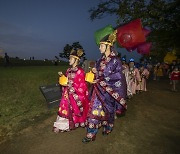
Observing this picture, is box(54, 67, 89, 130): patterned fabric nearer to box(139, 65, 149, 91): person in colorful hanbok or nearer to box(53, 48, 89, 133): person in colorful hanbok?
box(53, 48, 89, 133): person in colorful hanbok

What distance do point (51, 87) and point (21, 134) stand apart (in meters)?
2.59

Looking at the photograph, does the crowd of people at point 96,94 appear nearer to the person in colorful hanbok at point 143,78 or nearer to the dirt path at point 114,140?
the dirt path at point 114,140

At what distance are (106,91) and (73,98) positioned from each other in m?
0.76

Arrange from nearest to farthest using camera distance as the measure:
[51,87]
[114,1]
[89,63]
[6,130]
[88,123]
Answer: [88,123]
[6,130]
[51,87]
[89,63]
[114,1]

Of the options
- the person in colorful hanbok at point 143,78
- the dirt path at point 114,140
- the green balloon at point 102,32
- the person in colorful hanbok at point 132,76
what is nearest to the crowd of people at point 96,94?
the dirt path at point 114,140

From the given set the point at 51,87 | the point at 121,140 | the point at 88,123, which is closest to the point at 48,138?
the point at 88,123

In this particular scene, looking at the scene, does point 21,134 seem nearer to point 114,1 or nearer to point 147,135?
point 147,135

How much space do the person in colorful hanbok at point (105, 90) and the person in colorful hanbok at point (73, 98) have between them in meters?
0.36

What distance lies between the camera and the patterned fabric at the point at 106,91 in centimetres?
497

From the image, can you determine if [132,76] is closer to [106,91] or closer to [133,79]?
[133,79]

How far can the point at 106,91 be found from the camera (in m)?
4.98

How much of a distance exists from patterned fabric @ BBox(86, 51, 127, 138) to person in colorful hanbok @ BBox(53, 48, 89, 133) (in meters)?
0.36

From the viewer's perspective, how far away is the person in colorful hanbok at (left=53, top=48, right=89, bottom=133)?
5250 mm

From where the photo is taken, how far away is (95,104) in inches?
197
